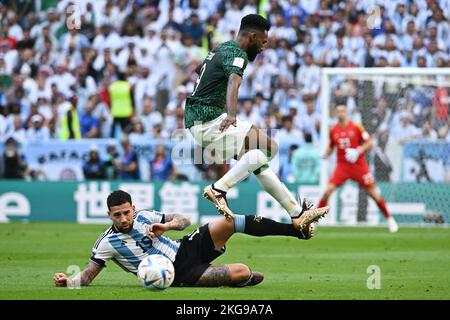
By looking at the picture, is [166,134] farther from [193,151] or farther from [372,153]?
[372,153]

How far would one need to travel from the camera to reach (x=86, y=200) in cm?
2383

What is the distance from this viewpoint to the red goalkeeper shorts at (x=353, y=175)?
21.1 meters

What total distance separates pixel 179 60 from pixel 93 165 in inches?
174

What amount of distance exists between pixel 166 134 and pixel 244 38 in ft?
43.4

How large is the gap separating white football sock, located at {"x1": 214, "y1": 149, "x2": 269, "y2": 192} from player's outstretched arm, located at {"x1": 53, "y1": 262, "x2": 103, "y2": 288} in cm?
173

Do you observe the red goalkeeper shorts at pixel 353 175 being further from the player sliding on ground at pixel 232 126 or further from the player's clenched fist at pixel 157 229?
the player's clenched fist at pixel 157 229

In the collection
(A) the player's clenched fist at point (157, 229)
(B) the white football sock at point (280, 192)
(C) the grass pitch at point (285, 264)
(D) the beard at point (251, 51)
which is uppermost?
(D) the beard at point (251, 51)

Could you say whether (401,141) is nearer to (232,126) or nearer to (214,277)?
(232,126)

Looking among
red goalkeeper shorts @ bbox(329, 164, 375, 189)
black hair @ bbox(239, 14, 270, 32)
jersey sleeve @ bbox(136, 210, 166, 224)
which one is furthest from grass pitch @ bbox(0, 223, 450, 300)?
black hair @ bbox(239, 14, 270, 32)

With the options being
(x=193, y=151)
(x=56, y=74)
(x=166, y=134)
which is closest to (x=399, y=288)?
(x=193, y=151)

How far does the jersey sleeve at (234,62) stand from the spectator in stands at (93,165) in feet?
41.4

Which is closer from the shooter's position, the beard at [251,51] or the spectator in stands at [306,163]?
the beard at [251,51]

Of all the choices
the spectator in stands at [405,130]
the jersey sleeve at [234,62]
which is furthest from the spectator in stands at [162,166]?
the jersey sleeve at [234,62]

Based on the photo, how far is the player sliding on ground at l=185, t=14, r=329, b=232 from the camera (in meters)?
11.8
